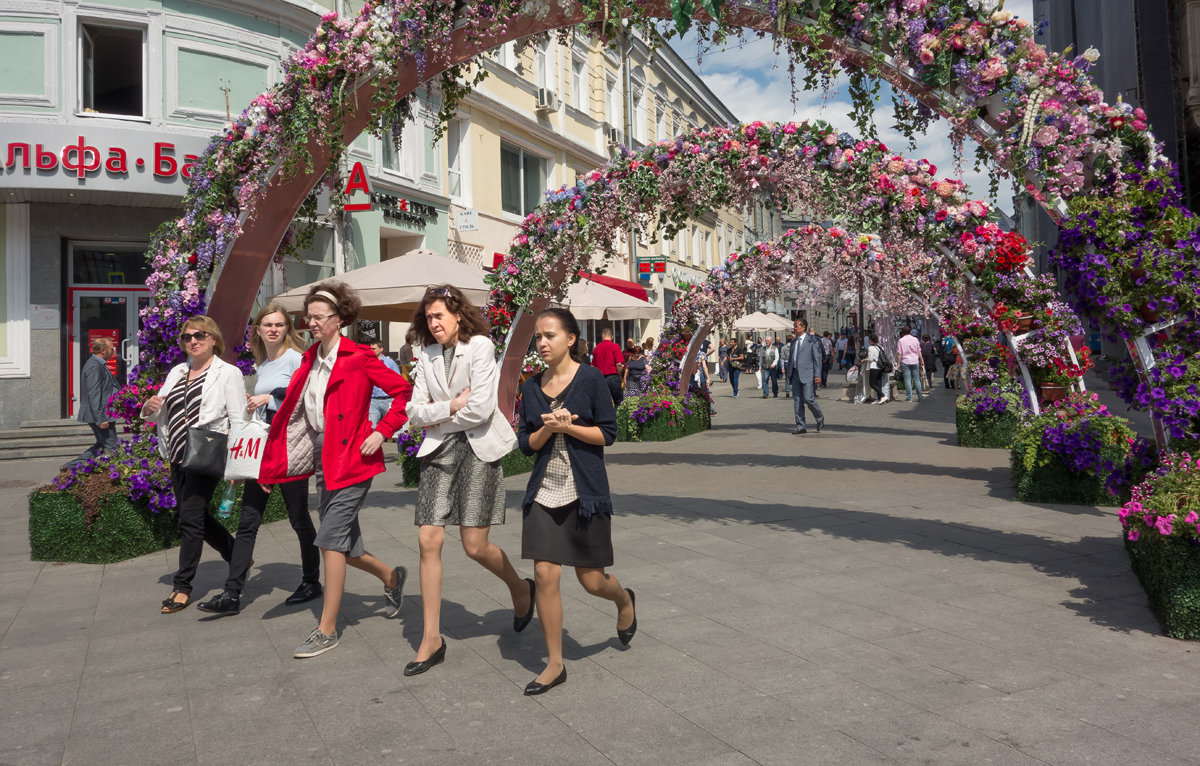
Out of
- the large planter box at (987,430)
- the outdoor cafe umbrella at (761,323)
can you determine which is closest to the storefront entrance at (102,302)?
the large planter box at (987,430)

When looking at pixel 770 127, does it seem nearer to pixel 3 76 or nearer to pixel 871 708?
pixel 871 708

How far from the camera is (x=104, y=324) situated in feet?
48.9

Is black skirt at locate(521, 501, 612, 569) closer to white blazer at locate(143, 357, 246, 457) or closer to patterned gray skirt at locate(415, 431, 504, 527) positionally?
patterned gray skirt at locate(415, 431, 504, 527)

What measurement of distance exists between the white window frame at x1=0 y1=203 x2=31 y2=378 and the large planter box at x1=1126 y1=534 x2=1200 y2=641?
15.2m

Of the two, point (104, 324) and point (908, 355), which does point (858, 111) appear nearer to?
point (104, 324)

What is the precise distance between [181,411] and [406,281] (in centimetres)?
507

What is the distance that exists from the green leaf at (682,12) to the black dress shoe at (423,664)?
402 centimetres

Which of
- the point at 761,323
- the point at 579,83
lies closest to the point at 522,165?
the point at 579,83

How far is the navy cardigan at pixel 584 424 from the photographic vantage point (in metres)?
3.82

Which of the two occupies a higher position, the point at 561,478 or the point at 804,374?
the point at 804,374

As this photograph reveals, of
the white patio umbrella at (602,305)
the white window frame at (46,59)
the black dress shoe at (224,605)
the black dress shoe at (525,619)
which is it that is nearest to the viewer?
the black dress shoe at (525,619)

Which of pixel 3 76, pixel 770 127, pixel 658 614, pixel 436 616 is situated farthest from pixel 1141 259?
pixel 3 76

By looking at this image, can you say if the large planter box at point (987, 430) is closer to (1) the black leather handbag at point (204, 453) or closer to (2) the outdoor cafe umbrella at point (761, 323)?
(1) the black leather handbag at point (204, 453)

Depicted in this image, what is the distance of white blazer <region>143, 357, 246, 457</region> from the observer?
5.25m
